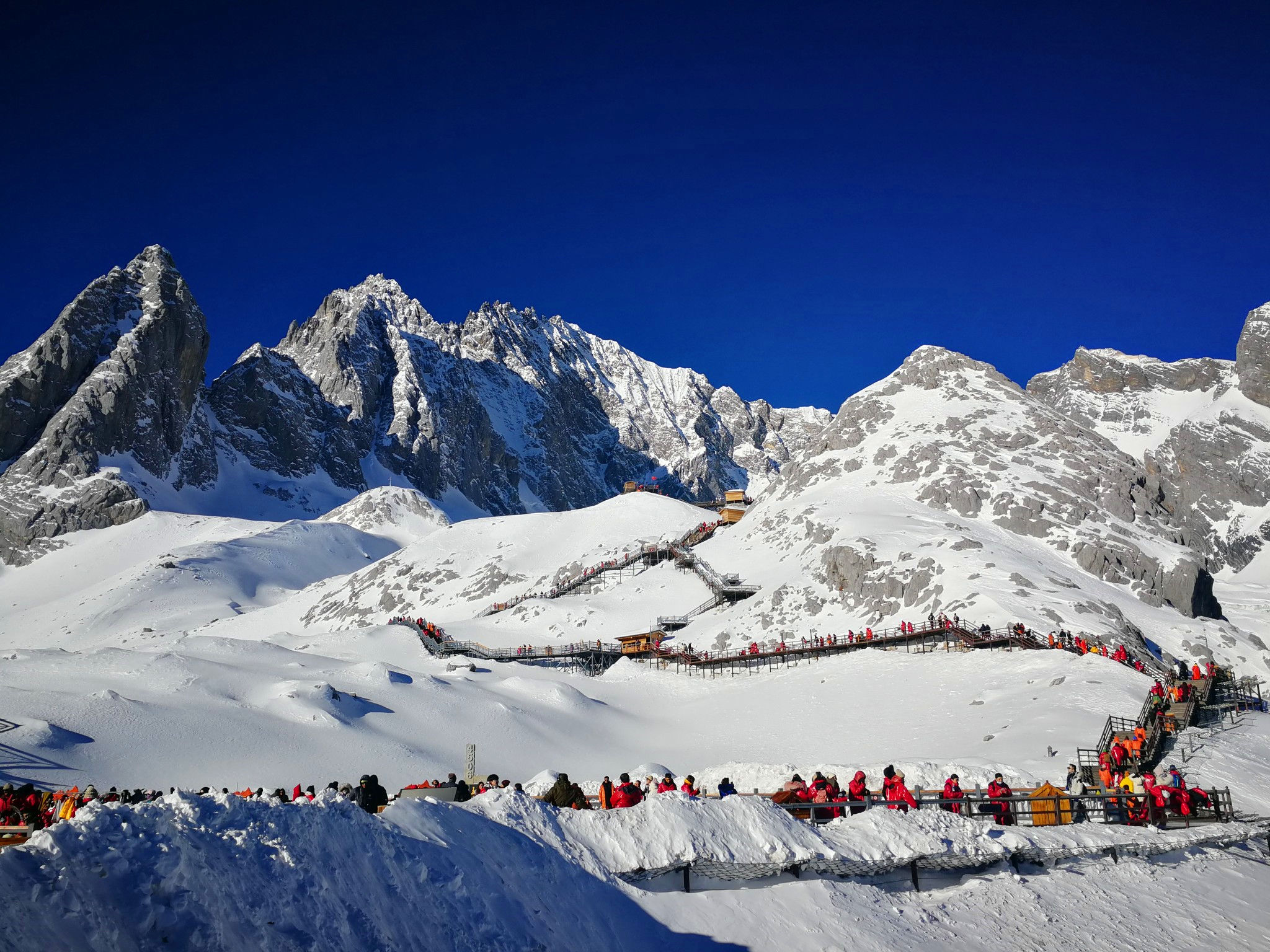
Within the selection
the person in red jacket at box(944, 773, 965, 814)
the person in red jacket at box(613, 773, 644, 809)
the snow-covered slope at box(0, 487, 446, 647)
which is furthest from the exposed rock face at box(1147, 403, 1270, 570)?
the person in red jacket at box(613, 773, 644, 809)

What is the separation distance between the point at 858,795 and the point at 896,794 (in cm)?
71

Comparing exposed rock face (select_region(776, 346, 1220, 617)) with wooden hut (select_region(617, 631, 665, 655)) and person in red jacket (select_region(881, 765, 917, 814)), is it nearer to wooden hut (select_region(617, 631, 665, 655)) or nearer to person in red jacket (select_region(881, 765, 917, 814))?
wooden hut (select_region(617, 631, 665, 655))

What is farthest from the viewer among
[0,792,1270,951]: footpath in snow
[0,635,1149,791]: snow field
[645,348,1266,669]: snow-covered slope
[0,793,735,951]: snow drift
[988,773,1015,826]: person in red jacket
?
[645,348,1266,669]: snow-covered slope

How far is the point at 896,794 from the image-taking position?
16016 millimetres

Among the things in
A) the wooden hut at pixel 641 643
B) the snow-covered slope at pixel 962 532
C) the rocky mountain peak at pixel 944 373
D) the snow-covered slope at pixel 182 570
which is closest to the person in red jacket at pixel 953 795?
the snow-covered slope at pixel 962 532

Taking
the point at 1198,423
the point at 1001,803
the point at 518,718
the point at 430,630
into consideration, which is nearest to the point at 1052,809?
the point at 1001,803

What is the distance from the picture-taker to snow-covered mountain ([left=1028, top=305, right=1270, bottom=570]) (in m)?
128

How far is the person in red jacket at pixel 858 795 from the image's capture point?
1541 centimetres

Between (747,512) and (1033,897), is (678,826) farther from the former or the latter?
(747,512)

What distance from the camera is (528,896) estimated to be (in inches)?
373

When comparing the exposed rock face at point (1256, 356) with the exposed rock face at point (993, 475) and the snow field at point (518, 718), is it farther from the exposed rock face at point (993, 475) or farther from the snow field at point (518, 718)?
the snow field at point (518, 718)

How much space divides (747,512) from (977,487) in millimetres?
21685

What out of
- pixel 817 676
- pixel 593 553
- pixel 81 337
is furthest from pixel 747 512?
pixel 81 337

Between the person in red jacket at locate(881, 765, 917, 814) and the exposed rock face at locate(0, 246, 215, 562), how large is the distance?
6644 inches
